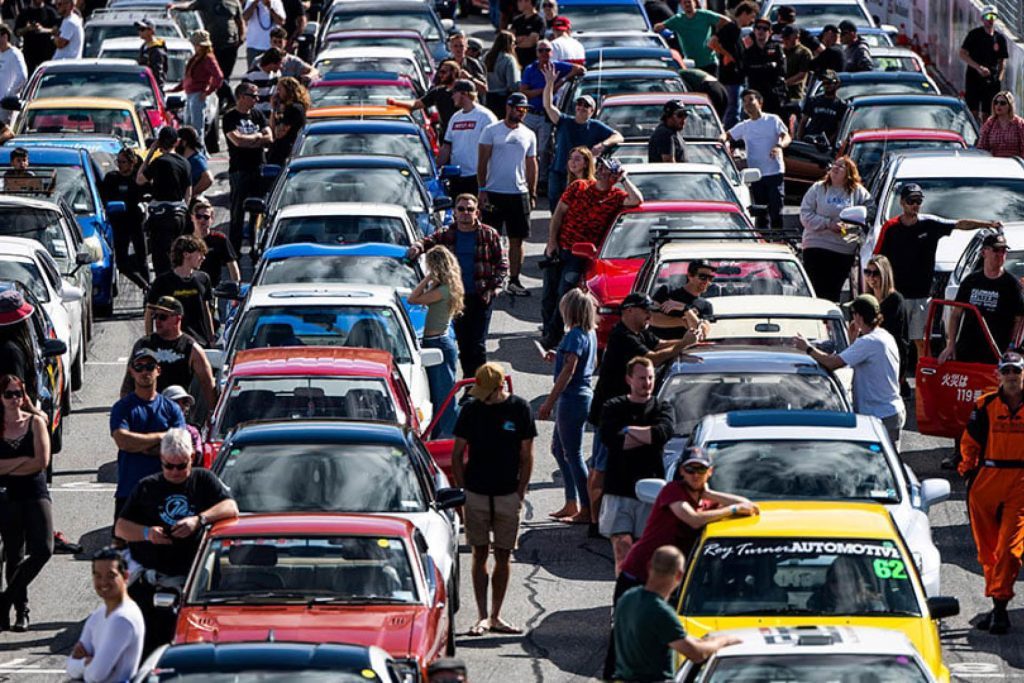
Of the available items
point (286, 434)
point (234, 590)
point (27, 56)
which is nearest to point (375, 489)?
point (286, 434)

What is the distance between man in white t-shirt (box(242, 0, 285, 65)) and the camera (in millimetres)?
35406

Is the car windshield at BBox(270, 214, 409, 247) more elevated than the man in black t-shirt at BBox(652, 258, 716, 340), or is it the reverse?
the man in black t-shirt at BBox(652, 258, 716, 340)

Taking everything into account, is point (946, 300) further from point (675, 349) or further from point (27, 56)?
point (27, 56)

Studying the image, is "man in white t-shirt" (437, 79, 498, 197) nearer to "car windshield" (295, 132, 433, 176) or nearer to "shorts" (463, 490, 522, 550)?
"car windshield" (295, 132, 433, 176)

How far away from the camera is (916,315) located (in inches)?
796

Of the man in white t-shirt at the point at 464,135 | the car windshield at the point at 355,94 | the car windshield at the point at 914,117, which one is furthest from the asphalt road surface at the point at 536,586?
the car windshield at the point at 355,94

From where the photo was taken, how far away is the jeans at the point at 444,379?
57.8 ft

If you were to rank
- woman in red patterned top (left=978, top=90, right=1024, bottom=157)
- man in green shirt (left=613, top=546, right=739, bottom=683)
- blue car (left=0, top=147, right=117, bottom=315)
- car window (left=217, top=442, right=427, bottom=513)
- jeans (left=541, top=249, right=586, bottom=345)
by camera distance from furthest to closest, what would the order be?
woman in red patterned top (left=978, top=90, right=1024, bottom=157) < blue car (left=0, top=147, right=117, bottom=315) < jeans (left=541, top=249, right=586, bottom=345) < car window (left=217, top=442, right=427, bottom=513) < man in green shirt (left=613, top=546, right=739, bottom=683)

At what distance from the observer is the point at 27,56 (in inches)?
1379

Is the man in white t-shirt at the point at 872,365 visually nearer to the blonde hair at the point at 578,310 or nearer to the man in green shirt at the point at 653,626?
the blonde hair at the point at 578,310

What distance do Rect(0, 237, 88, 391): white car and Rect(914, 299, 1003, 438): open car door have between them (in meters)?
7.07

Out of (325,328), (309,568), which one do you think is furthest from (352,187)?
(309,568)

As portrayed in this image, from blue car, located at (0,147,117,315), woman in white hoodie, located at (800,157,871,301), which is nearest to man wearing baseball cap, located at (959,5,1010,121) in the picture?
woman in white hoodie, located at (800,157,871,301)

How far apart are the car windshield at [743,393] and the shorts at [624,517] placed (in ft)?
4.31
